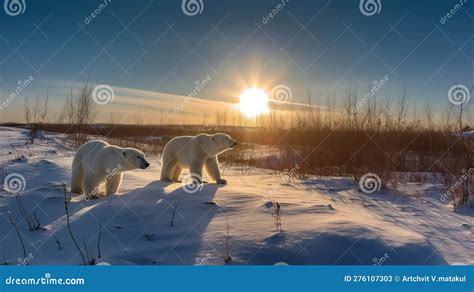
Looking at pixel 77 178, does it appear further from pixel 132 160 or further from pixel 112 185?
pixel 132 160

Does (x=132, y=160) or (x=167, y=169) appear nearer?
(x=132, y=160)

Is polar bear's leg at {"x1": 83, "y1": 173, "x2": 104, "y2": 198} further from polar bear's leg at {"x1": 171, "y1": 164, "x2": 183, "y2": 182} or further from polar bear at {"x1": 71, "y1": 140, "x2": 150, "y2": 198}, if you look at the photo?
polar bear's leg at {"x1": 171, "y1": 164, "x2": 183, "y2": 182}

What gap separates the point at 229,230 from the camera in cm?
288

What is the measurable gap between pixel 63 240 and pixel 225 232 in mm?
1242

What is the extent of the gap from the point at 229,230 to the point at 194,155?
9.33 ft

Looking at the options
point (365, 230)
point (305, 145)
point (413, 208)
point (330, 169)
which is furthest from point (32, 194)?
point (305, 145)

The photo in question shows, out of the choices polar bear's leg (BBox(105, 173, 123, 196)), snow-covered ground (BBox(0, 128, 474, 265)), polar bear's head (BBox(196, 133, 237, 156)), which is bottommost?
snow-covered ground (BBox(0, 128, 474, 265))

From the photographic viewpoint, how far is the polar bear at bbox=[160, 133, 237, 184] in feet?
18.5

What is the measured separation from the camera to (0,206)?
142 inches

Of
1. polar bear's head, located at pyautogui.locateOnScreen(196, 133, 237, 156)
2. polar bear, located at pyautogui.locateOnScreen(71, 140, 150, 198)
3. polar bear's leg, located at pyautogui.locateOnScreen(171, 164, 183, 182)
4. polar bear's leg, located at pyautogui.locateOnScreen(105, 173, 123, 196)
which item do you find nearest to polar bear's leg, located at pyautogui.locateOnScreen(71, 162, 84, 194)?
polar bear, located at pyautogui.locateOnScreen(71, 140, 150, 198)

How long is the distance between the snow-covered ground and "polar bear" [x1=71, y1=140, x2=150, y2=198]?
29 cm

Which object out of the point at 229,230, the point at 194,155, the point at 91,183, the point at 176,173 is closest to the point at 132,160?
the point at 91,183

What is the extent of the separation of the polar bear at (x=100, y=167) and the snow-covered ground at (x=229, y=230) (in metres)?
0.29

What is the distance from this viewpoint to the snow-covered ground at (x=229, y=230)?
100 inches
